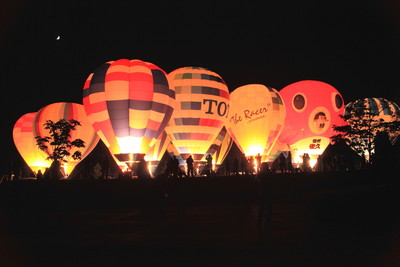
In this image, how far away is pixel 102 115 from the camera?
23047 mm

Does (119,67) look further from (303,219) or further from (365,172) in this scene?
(303,219)

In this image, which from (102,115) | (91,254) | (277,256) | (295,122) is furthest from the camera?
(295,122)

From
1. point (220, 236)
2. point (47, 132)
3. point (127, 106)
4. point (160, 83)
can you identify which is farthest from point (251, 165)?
point (220, 236)

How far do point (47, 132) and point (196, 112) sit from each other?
1216 cm

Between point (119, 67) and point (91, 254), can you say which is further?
point (119, 67)

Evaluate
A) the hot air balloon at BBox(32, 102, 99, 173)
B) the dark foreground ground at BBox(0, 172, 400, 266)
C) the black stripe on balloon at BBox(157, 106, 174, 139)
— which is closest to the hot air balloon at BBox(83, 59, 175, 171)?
the black stripe on balloon at BBox(157, 106, 174, 139)

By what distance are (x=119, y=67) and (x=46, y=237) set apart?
16884 mm

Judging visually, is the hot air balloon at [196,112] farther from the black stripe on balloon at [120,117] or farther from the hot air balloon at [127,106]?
the black stripe on balloon at [120,117]

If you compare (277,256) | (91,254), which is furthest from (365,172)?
(91,254)

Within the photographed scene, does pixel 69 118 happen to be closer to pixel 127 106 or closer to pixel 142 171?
pixel 127 106

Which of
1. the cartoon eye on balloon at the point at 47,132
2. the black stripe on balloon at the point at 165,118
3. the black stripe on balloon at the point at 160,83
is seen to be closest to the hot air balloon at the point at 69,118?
the cartoon eye on balloon at the point at 47,132

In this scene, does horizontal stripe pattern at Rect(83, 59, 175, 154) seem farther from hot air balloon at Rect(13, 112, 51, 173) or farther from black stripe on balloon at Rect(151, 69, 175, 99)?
hot air balloon at Rect(13, 112, 51, 173)

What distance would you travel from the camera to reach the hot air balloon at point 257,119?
29672 millimetres

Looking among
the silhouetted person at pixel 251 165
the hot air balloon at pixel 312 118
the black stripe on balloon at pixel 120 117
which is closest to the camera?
the black stripe on balloon at pixel 120 117
